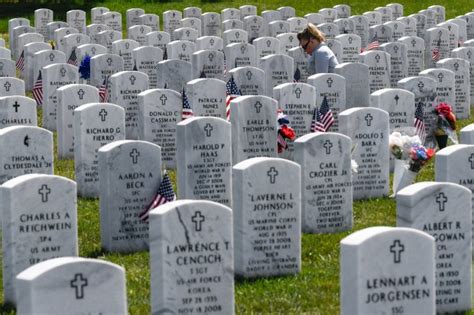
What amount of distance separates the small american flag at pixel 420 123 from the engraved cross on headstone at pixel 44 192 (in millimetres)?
Answer: 6733

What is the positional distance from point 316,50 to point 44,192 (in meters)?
9.23

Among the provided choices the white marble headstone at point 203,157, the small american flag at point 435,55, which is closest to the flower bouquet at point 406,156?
the white marble headstone at point 203,157

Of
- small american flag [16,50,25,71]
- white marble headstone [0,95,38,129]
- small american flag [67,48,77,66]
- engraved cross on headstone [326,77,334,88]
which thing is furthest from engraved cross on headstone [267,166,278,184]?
small american flag [16,50,25,71]

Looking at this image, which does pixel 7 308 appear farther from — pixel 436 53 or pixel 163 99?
pixel 436 53

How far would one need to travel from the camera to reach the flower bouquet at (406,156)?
15820 mm

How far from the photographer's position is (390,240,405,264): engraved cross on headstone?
396 inches

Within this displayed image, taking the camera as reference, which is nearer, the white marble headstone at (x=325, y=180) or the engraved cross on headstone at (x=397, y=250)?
the engraved cross on headstone at (x=397, y=250)

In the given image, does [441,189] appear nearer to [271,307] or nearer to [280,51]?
[271,307]

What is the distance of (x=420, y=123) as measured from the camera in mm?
17844

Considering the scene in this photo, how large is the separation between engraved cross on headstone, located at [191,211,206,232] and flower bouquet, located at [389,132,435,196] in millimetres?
5546

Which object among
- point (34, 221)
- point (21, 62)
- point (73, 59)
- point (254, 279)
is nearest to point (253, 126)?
point (254, 279)

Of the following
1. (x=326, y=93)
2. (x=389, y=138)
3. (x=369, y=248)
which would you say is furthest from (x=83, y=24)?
Result: (x=369, y=248)

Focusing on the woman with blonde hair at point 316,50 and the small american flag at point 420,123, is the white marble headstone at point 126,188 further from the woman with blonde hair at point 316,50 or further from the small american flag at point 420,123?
the woman with blonde hair at point 316,50

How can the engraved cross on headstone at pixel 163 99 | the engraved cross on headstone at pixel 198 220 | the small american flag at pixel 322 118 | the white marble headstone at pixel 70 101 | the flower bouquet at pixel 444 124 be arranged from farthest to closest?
the white marble headstone at pixel 70 101, the flower bouquet at pixel 444 124, the engraved cross on headstone at pixel 163 99, the small american flag at pixel 322 118, the engraved cross on headstone at pixel 198 220
